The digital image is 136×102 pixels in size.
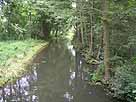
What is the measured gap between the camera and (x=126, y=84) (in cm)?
1166

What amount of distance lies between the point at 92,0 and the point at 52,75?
6.37m

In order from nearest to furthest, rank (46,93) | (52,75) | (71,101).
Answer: (71,101)
(46,93)
(52,75)

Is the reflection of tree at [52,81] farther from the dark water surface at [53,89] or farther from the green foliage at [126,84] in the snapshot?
the green foliage at [126,84]

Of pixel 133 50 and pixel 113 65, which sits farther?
pixel 133 50

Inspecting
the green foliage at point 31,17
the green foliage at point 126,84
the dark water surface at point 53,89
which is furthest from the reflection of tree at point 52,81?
the green foliage at point 31,17

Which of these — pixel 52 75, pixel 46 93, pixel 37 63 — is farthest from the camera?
pixel 37 63

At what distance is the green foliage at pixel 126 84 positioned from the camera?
1119 cm

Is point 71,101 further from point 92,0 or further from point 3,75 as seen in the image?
point 92,0

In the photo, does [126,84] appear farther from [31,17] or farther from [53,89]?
[31,17]

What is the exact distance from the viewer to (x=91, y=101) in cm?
1253

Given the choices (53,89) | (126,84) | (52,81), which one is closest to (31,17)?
(52,81)

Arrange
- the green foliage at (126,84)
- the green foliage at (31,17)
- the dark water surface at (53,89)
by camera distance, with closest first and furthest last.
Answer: the green foliage at (31,17)
the green foliage at (126,84)
the dark water surface at (53,89)

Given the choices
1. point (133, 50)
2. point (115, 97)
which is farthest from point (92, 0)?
point (115, 97)

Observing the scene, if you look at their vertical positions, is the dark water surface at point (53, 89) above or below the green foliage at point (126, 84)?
below
